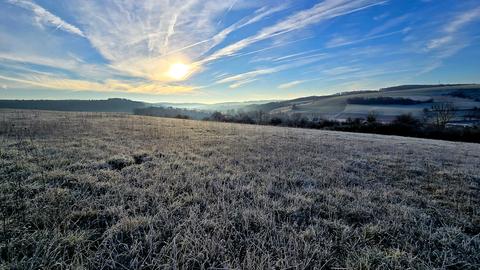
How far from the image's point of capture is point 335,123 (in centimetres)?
5206

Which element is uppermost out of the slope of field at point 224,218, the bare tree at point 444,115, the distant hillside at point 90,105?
the distant hillside at point 90,105

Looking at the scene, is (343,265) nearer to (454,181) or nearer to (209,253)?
(209,253)

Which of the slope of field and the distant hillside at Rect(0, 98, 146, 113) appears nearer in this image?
the slope of field

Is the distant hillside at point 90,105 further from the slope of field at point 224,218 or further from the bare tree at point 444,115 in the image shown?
the bare tree at point 444,115

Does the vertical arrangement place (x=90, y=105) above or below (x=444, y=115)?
above

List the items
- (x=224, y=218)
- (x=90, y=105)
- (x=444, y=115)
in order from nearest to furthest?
(x=224, y=218) < (x=444, y=115) < (x=90, y=105)

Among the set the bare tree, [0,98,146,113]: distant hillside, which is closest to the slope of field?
the bare tree

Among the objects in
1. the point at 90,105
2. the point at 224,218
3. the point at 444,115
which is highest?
the point at 90,105

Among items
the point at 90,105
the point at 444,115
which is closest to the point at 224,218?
the point at 444,115

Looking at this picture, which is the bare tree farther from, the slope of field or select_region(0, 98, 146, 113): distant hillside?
select_region(0, 98, 146, 113): distant hillside

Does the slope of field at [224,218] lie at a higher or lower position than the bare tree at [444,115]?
lower

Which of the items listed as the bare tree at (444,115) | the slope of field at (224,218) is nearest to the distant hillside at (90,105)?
the slope of field at (224,218)

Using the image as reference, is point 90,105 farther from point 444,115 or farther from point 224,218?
point 444,115

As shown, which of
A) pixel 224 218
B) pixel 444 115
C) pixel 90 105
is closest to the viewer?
pixel 224 218
